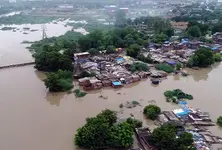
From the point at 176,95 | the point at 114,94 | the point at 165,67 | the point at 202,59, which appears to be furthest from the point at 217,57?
the point at 114,94

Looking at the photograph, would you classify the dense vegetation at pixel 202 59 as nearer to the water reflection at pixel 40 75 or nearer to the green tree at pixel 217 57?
the green tree at pixel 217 57

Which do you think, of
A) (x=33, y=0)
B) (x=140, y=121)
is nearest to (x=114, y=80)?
(x=140, y=121)

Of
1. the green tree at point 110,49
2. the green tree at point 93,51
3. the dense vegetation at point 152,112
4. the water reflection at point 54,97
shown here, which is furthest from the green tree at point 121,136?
the green tree at point 110,49

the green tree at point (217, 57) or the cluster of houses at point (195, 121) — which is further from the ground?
the green tree at point (217, 57)

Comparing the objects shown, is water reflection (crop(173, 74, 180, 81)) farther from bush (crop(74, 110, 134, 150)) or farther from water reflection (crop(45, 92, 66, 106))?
bush (crop(74, 110, 134, 150))

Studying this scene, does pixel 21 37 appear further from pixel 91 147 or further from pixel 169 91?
pixel 91 147

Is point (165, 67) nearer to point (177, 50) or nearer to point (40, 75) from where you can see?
point (177, 50)

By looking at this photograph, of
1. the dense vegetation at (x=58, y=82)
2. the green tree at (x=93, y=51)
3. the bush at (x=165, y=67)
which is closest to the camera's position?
the dense vegetation at (x=58, y=82)
